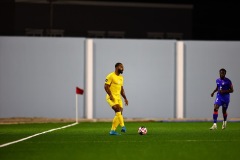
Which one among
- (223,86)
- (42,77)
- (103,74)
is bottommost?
(223,86)

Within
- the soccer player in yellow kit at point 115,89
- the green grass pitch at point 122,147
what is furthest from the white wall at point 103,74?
the green grass pitch at point 122,147

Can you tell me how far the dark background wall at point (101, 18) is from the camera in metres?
45.7

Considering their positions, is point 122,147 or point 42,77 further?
point 42,77

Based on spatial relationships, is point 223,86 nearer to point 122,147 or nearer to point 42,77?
point 122,147

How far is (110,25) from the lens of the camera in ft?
153

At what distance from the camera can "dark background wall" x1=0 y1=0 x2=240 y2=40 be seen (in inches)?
1799

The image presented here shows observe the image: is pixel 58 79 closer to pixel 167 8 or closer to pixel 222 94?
pixel 222 94

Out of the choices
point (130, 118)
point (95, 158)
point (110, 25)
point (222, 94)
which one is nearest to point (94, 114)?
point (130, 118)

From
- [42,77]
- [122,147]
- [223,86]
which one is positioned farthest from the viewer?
[42,77]

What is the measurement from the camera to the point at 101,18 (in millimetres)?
46594

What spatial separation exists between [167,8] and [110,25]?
4.28m

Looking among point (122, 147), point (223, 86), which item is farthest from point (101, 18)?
point (122, 147)

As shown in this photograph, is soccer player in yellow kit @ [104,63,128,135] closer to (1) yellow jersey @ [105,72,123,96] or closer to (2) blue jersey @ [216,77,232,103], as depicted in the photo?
(1) yellow jersey @ [105,72,123,96]

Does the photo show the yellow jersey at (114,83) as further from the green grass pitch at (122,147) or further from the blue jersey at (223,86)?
the blue jersey at (223,86)
